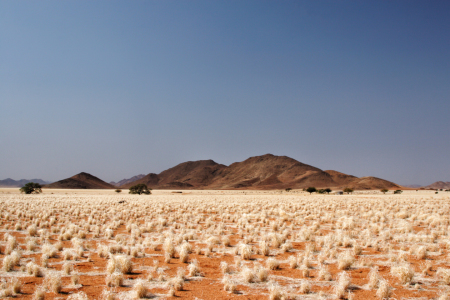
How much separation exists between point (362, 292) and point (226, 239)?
21.5 feet

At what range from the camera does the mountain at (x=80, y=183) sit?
144m

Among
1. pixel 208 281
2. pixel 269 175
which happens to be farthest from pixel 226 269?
pixel 269 175

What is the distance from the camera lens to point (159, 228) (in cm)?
1669

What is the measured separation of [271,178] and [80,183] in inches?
3894

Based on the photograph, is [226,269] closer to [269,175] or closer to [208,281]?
[208,281]

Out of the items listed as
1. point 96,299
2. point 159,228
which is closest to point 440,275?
point 96,299

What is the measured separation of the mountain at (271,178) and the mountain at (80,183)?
18.9 meters

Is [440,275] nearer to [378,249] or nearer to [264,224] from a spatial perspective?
Result: [378,249]

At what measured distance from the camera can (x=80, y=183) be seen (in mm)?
154375

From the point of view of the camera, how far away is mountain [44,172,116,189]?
144m

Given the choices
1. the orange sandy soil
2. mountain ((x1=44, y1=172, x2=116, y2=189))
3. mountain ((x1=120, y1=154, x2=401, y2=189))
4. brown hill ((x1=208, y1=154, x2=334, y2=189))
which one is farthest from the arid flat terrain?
mountain ((x1=44, y1=172, x2=116, y2=189))

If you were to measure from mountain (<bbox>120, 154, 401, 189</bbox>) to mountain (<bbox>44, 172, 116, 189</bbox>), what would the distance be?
18.9 meters

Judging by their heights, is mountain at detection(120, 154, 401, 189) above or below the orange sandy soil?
above

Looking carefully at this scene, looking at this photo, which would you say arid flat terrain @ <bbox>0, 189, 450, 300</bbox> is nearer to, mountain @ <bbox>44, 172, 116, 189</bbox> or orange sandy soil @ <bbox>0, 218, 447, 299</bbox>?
orange sandy soil @ <bbox>0, 218, 447, 299</bbox>
